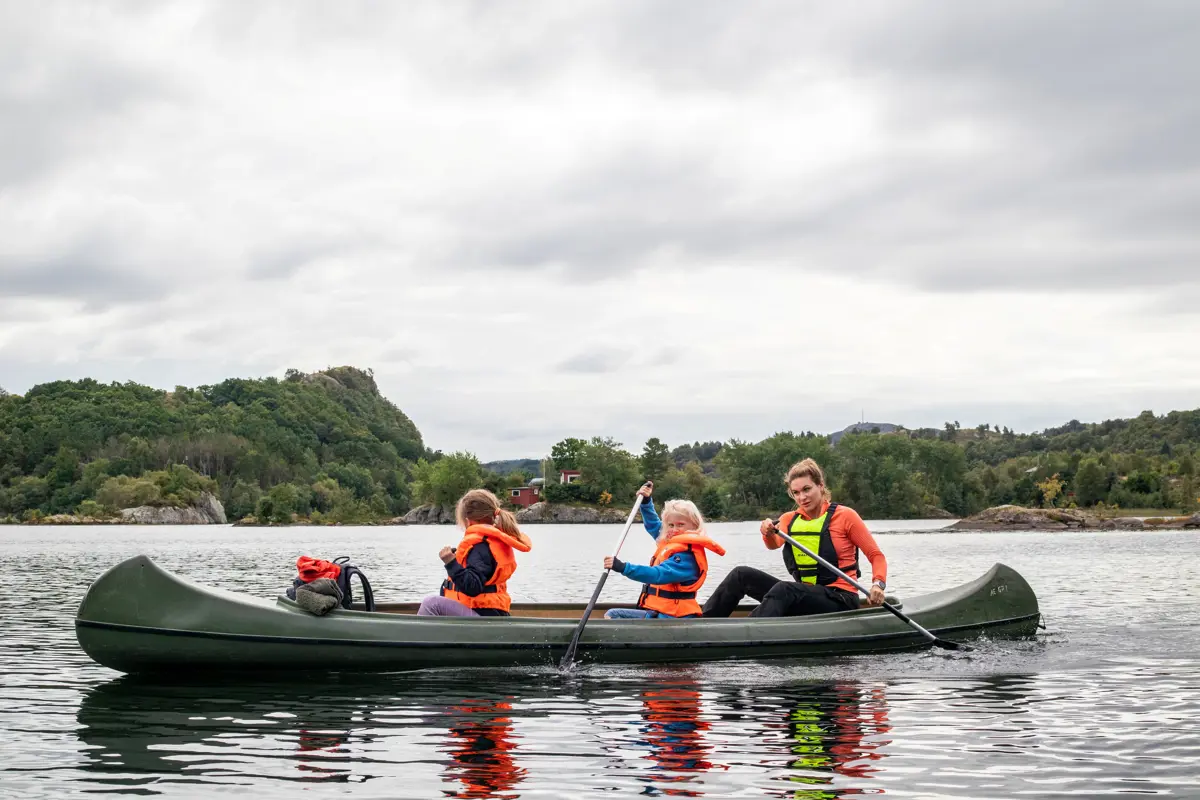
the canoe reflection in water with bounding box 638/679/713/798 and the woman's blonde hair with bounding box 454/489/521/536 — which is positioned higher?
the woman's blonde hair with bounding box 454/489/521/536

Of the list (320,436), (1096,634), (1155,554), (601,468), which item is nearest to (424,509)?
(601,468)

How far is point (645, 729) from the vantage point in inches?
329

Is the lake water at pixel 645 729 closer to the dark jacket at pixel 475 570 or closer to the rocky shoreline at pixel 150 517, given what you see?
the dark jacket at pixel 475 570

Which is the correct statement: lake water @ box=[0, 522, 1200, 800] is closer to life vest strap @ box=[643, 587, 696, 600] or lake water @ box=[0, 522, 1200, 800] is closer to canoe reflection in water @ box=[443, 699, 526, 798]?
canoe reflection in water @ box=[443, 699, 526, 798]

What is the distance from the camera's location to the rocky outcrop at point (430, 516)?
13700cm

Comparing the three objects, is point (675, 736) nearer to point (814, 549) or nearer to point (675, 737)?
point (675, 737)

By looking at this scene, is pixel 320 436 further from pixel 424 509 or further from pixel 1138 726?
pixel 1138 726

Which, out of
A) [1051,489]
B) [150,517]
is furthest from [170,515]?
[1051,489]

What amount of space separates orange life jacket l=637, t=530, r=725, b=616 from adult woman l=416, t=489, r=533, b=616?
4.39ft

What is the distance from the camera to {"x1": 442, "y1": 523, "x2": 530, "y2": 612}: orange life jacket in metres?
10.7

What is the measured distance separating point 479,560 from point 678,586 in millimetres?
1961

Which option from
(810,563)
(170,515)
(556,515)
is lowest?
(556,515)

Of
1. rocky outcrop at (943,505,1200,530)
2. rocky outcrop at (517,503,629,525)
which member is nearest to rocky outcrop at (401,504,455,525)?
rocky outcrop at (517,503,629,525)

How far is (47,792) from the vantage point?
6.44 meters
